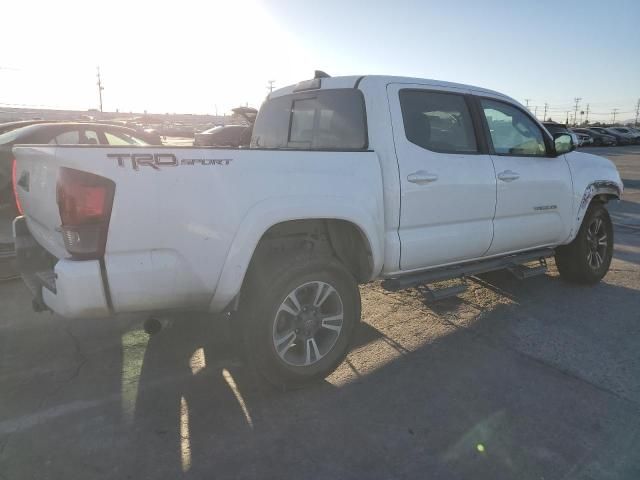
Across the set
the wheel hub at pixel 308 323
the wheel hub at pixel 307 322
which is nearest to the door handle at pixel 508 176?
the wheel hub at pixel 308 323

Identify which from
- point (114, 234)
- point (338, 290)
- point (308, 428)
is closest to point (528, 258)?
point (338, 290)

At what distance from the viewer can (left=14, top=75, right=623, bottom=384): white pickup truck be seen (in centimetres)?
253

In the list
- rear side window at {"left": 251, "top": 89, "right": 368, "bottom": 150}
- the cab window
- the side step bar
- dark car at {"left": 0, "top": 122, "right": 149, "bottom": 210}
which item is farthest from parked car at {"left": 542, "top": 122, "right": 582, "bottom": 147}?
dark car at {"left": 0, "top": 122, "right": 149, "bottom": 210}

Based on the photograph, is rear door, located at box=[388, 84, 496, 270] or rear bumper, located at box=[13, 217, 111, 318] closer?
rear bumper, located at box=[13, 217, 111, 318]

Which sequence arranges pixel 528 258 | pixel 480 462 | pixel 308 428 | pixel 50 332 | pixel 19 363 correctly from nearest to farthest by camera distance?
1. pixel 480 462
2. pixel 308 428
3. pixel 19 363
4. pixel 50 332
5. pixel 528 258

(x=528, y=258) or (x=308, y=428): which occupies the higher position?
(x=528, y=258)

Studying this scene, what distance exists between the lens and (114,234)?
252 centimetres

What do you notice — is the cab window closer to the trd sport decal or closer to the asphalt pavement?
the asphalt pavement

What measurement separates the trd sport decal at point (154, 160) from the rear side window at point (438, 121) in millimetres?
1682

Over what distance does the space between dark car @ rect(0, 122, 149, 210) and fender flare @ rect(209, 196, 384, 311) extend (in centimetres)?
386

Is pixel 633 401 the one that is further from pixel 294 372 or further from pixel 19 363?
pixel 19 363

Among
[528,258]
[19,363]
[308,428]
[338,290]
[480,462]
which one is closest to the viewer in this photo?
[480,462]

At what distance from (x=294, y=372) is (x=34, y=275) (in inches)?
71.5

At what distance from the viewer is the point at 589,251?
529cm
